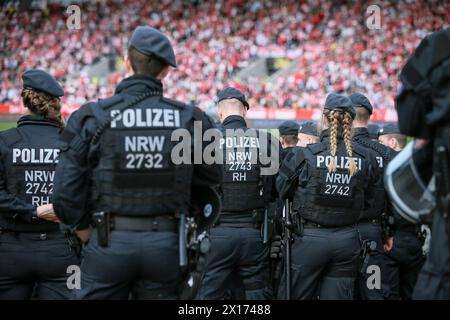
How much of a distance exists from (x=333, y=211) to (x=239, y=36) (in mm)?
21532

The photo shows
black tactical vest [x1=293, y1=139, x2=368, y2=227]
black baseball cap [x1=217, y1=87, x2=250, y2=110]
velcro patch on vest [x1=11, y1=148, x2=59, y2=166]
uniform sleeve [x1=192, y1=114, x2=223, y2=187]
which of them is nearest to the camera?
uniform sleeve [x1=192, y1=114, x2=223, y2=187]

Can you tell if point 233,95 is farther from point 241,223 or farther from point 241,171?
point 241,223

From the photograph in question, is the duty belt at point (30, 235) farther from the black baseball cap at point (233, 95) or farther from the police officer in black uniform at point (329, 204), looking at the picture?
the black baseball cap at point (233, 95)

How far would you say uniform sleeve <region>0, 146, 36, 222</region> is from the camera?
4410 millimetres

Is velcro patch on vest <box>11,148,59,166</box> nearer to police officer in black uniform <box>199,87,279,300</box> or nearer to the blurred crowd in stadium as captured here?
police officer in black uniform <box>199,87,279,300</box>

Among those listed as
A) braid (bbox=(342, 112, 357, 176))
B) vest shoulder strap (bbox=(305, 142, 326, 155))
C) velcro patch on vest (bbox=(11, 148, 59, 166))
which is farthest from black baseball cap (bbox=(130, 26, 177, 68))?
braid (bbox=(342, 112, 357, 176))

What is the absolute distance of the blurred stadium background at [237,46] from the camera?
2253cm

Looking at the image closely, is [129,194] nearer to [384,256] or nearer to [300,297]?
[300,297]

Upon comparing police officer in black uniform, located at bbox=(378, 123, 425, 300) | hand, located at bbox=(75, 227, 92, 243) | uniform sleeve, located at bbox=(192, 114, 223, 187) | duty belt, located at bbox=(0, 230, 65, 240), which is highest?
uniform sleeve, located at bbox=(192, 114, 223, 187)

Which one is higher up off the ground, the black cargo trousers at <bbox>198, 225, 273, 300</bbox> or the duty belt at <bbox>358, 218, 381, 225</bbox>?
the duty belt at <bbox>358, 218, 381, 225</bbox>

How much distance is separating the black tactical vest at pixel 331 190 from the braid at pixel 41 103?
198 cm

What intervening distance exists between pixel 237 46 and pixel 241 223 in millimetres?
20245

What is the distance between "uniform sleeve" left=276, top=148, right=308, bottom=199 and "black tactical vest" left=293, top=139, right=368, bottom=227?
5cm

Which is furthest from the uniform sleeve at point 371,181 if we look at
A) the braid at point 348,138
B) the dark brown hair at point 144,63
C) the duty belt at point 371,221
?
the dark brown hair at point 144,63
